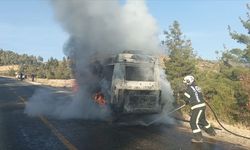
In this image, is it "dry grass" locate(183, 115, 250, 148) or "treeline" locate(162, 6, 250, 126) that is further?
"treeline" locate(162, 6, 250, 126)

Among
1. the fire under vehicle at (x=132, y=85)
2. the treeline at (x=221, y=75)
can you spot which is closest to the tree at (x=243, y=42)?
the treeline at (x=221, y=75)

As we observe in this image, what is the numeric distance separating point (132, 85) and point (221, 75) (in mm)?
14735

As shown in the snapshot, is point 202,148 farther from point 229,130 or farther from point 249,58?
point 249,58

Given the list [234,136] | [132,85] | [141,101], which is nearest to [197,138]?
[234,136]

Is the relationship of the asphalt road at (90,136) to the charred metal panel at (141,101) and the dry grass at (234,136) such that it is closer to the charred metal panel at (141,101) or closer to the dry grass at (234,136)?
the dry grass at (234,136)

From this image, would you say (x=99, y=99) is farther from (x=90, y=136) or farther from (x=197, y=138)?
(x=197, y=138)

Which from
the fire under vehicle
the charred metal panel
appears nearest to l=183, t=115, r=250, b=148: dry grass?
the charred metal panel

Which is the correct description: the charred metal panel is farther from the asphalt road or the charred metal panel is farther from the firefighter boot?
the firefighter boot

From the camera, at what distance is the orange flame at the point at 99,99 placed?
48.8ft

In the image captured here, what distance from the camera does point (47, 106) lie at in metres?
19.8

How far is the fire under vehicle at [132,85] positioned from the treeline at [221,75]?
290 centimetres

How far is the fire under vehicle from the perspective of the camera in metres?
13.6

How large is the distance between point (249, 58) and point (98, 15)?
17.6 meters

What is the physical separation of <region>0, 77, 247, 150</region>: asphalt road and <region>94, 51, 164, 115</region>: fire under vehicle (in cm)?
71
